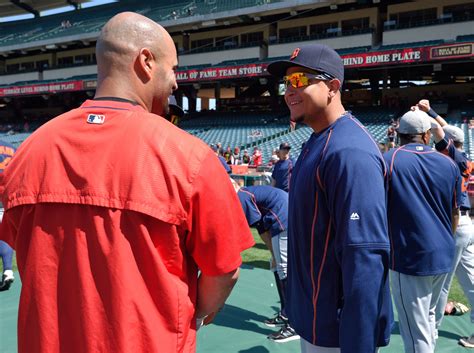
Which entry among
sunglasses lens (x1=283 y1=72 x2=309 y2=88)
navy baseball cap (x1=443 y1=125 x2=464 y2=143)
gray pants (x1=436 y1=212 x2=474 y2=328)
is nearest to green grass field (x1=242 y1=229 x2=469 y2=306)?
gray pants (x1=436 y1=212 x2=474 y2=328)

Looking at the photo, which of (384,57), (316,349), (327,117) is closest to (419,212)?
(327,117)

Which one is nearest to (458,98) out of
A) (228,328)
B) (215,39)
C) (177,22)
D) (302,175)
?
(215,39)

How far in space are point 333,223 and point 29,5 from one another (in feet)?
149

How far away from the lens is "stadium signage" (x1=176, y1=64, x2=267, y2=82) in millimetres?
23342

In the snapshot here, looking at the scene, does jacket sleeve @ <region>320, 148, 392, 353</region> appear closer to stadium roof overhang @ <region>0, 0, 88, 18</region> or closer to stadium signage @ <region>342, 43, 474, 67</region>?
stadium signage @ <region>342, 43, 474, 67</region>

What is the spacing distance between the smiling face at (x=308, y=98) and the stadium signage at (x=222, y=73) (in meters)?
21.3

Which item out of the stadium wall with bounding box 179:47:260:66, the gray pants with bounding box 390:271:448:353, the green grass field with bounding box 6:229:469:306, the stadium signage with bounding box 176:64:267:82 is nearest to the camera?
the gray pants with bounding box 390:271:448:353

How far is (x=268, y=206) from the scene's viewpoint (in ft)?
14.1

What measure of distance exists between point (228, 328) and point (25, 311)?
3276 millimetres

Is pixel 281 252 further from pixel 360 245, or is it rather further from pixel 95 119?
pixel 95 119

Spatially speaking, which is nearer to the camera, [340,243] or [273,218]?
[340,243]

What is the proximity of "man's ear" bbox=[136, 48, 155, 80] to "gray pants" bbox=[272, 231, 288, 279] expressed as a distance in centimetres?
316

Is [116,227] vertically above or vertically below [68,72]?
below

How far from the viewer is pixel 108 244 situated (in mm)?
1174
